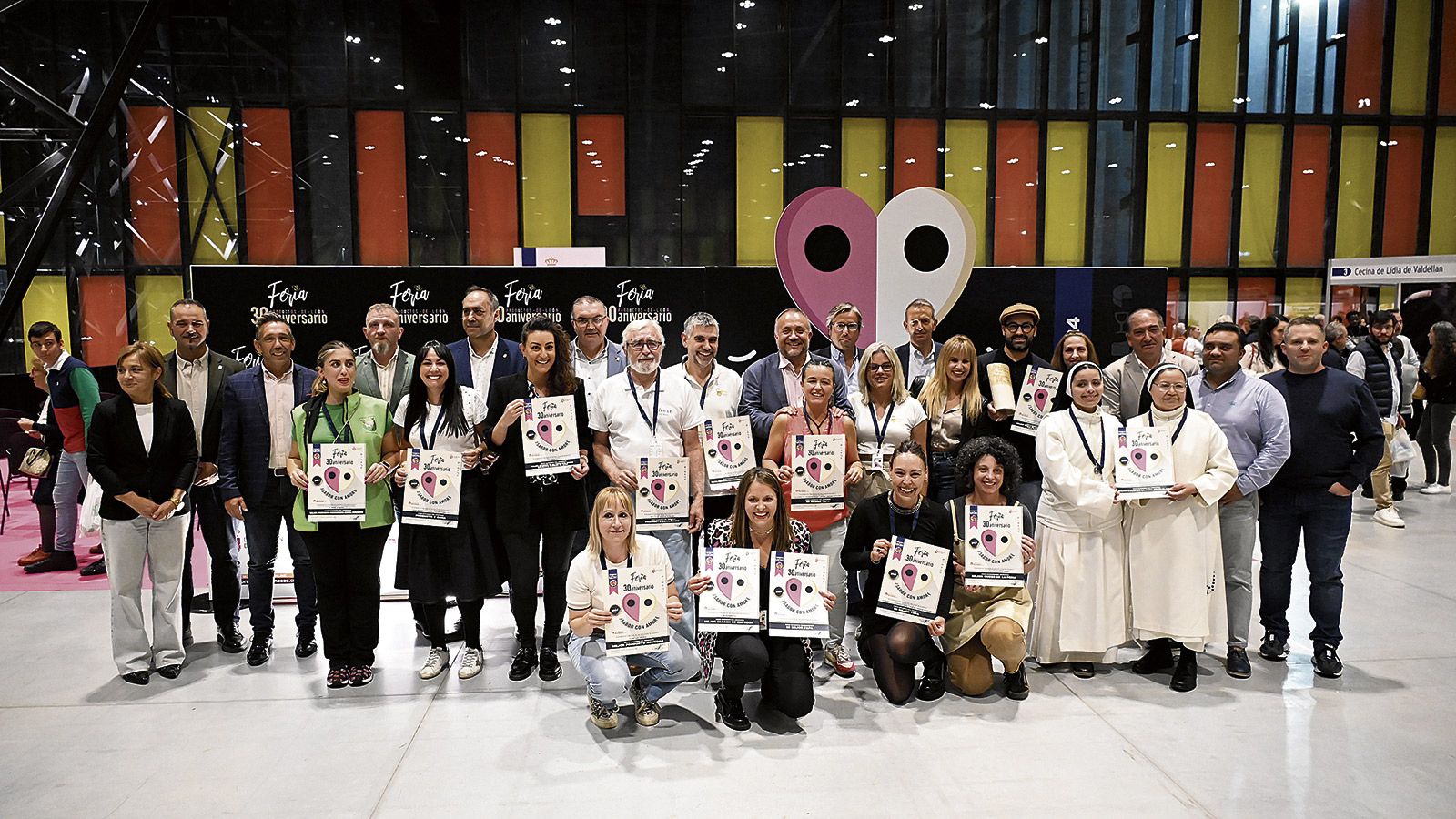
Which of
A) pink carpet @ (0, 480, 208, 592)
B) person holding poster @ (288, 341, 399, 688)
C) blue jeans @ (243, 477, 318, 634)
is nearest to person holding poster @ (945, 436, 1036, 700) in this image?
person holding poster @ (288, 341, 399, 688)

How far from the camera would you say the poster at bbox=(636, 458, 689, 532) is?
4.22m

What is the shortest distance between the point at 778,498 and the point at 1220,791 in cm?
207

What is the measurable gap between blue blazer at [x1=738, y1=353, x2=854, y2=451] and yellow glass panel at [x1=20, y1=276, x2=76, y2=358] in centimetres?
1136

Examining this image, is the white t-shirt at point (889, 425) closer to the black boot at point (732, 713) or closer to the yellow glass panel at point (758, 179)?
the black boot at point (732, 713)

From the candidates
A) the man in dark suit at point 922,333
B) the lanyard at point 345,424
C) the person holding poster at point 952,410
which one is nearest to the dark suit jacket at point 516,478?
the lanyard at point 345,424

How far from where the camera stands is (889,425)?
4512mm

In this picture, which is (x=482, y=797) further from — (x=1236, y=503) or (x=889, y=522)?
(x=1236, y=503)

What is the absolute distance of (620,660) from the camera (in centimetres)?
384

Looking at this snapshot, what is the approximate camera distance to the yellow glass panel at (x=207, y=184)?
11492 mm

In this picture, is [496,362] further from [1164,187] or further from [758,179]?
[1164,187]

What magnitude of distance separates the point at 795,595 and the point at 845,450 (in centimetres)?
89

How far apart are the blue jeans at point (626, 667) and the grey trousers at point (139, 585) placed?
88.0 inches

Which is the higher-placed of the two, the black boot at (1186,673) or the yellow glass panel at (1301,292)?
the yellow glass panel at (1301,292)

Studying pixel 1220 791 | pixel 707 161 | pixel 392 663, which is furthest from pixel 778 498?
pixel 707 161
